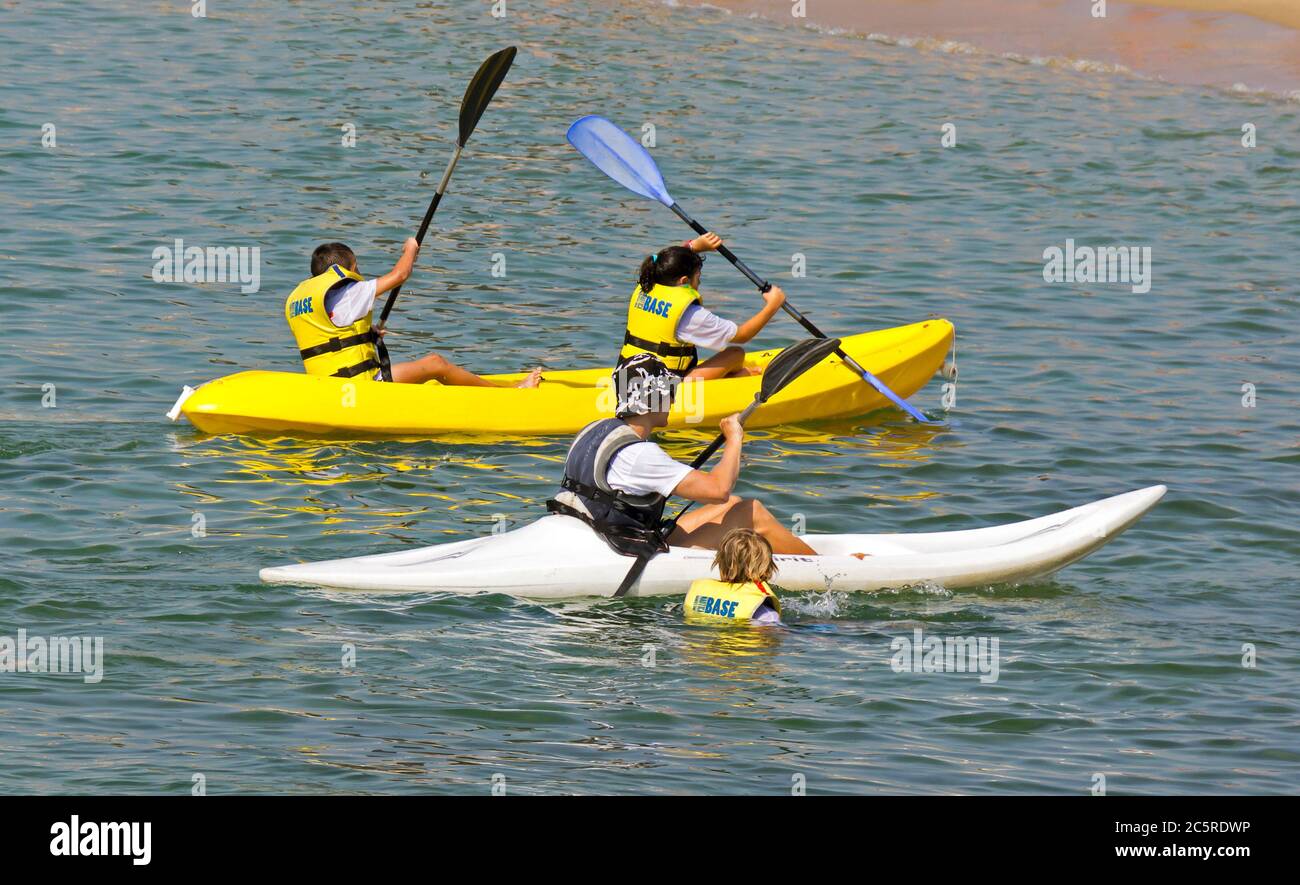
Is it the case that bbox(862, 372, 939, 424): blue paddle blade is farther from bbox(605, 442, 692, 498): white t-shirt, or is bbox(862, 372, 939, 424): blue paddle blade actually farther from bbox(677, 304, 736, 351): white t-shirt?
bbox(605, 442, 692, 498): white t-shirt

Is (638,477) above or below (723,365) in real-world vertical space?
below

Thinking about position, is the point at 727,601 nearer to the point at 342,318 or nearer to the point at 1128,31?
the point at 342,318

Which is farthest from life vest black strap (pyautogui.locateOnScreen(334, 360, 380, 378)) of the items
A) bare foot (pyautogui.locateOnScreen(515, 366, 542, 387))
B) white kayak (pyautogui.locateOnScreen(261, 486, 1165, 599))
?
white kayak (pyautogui.locateOnScreen(261, 486, 1165, 599))

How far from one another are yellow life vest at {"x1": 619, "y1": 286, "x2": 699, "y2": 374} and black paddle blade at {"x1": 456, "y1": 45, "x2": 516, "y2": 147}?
2.13m

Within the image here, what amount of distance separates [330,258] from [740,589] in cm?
405

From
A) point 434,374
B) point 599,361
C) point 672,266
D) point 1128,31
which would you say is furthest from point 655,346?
point 1128,31

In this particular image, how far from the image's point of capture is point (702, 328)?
34.8 feet

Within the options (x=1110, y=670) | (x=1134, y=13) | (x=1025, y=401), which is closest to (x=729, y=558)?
(x=1110, y=670)

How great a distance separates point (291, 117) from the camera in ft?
61.4

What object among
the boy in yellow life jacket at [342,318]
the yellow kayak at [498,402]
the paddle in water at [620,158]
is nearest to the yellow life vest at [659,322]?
the yellow kayak at [498,402]

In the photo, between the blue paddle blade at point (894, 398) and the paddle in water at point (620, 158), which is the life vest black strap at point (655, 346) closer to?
the paddle in water at point (620, 158)

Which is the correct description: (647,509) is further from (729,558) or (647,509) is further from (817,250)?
(817,250)

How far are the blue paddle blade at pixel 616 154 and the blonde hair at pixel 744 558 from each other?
4.36 m

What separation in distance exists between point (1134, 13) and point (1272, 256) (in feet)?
25.6
